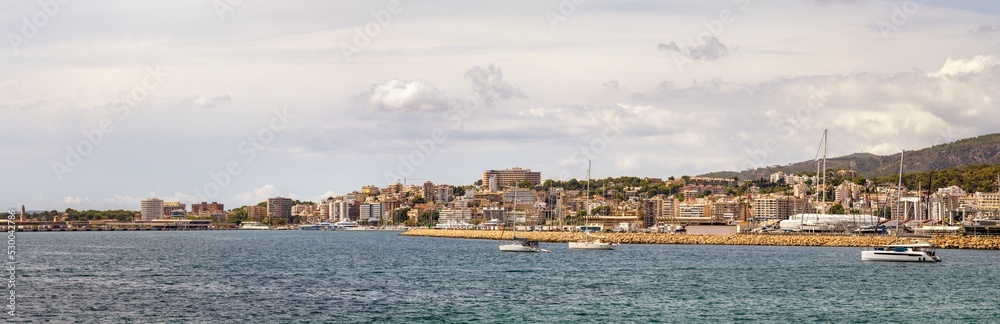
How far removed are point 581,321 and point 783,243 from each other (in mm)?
68893

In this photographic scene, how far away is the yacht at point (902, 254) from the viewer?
69125mm

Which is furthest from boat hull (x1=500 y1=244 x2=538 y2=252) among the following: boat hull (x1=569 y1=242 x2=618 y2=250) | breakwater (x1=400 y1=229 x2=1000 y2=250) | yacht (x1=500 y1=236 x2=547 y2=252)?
breakwater (x1=400 y1=229 x2=1000 y2=250)

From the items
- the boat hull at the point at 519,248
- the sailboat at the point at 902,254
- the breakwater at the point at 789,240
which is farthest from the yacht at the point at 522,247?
the sailboat at the point at 902,254

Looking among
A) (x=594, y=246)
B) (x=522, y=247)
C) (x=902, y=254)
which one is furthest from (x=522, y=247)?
(x=902, y=254)

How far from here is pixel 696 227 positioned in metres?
129

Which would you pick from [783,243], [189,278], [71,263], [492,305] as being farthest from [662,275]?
[783,243]

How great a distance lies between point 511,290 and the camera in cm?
4778

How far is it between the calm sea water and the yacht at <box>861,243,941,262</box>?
1.89m

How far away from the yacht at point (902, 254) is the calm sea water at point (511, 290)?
1.89 metres

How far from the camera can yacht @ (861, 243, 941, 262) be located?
69.1m

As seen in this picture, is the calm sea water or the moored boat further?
the moored boat

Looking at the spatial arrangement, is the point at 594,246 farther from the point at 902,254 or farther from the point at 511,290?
the point at 511,290

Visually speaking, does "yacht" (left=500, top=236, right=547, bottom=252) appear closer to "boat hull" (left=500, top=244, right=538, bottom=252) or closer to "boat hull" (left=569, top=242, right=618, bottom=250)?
"boat hull" (left=500, top=244, right=538, bottom=252)

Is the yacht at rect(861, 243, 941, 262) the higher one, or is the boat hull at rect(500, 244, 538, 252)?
the yacht at rect(861, 243, 941, 262)
